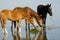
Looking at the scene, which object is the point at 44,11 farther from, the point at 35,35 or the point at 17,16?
the point at 35,35

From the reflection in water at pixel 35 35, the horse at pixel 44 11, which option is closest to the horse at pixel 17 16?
the horse at pixel 44 11

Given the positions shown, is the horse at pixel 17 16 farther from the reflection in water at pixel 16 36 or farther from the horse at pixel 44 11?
the reflection in water at pixel 16 36

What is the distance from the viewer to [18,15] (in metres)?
18.5

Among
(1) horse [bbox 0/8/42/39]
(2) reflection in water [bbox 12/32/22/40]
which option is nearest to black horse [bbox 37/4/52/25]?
(1) horse [bbox 0/8/42/39]

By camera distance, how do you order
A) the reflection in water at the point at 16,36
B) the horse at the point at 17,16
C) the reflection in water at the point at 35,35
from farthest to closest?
the horse at the point at 17,16 → the reflection in water at the point at 16,36 → the reflection in water at the point at 35,35

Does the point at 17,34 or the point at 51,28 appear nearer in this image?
the point at 17,34

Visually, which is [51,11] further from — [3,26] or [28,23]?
[3,26]

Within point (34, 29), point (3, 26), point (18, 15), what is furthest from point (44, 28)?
point (3, 26)

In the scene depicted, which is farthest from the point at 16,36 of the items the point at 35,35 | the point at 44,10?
the point at 44,10

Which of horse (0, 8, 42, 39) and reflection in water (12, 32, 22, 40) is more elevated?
horse (0, 8, 42, 39)

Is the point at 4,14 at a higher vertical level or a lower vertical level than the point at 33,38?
higher

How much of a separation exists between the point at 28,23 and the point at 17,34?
4.31ft

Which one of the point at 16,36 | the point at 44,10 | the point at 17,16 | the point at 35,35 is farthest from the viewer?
the point at 44,10

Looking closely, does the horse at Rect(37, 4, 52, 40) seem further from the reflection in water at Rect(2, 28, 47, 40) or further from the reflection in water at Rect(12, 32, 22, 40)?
the reflection in water at Rect(12, 32, 22, 40)
